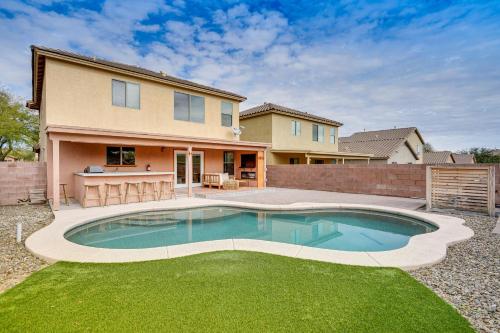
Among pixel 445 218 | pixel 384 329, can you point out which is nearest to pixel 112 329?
pixel 384 329

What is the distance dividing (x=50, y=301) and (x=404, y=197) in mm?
14206

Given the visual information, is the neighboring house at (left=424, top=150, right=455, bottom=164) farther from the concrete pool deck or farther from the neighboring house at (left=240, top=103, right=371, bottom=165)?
the concrete pool deck

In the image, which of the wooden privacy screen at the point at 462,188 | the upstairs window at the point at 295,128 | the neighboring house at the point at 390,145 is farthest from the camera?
the neighboring house at the point at 390,145

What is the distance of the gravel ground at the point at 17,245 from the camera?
4.05m

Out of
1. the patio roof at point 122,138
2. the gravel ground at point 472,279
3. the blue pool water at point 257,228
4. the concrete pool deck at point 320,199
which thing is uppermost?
the patio roof at point 122,138

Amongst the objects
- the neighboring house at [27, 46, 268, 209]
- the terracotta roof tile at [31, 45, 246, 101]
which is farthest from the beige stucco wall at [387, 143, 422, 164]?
the terracotta roof tile at [31, 45, 246, 101]

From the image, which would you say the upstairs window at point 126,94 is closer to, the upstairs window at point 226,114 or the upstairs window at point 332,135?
the upstairs window at point 226,114

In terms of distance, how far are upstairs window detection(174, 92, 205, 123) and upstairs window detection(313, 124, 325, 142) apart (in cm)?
1107

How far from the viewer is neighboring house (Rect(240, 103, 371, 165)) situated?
19.1m

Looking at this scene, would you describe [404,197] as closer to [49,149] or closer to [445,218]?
[445,218]

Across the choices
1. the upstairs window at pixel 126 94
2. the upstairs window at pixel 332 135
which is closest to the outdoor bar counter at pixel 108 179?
the upstairs window at pixel 126 94

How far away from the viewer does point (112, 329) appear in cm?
268

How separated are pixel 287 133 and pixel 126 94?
11.7 m

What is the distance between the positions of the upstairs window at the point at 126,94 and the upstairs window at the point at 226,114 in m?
5.12
